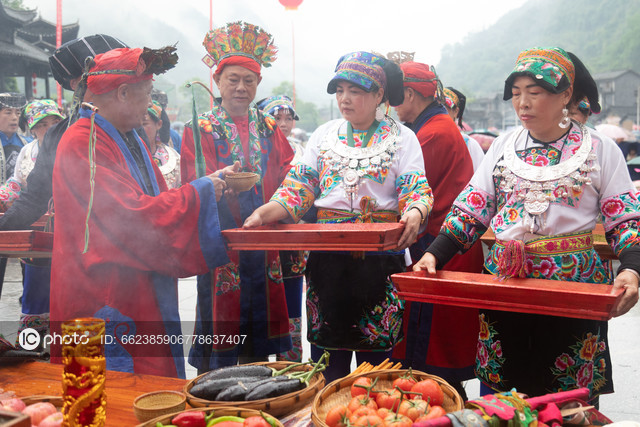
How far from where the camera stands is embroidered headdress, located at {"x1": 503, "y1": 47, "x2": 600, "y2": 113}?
6.19ft

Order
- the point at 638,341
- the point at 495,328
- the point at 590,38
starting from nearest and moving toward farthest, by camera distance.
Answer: the point at 495,328 → the point at 638,341 → the point at 590,38

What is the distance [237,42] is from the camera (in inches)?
118

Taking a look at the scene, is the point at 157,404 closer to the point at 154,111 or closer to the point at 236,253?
the point at 236,253

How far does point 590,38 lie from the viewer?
132 ft

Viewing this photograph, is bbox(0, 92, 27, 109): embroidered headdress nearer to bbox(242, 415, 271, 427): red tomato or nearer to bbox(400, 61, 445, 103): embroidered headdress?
bbox(400, 61, 445, 103): embroidered headdress

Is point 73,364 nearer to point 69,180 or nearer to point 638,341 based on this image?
point 69,180

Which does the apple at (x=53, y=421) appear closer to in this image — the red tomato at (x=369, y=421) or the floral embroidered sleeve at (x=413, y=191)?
the red tomato at (x=369, y=421)

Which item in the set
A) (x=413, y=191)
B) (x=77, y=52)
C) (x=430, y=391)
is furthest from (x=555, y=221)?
(x=77, y=52)

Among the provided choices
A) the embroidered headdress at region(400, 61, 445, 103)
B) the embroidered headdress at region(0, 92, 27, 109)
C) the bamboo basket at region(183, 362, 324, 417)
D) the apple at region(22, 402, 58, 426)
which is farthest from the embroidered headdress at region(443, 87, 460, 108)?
the embroidered headdress at region(0, 92, 27, 109)

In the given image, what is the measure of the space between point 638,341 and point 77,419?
437 cm

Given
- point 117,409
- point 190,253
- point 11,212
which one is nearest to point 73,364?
point 117,409

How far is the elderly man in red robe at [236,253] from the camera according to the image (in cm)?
298

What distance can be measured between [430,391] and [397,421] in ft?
0.69

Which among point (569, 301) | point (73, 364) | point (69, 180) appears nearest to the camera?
point (73, 364)
